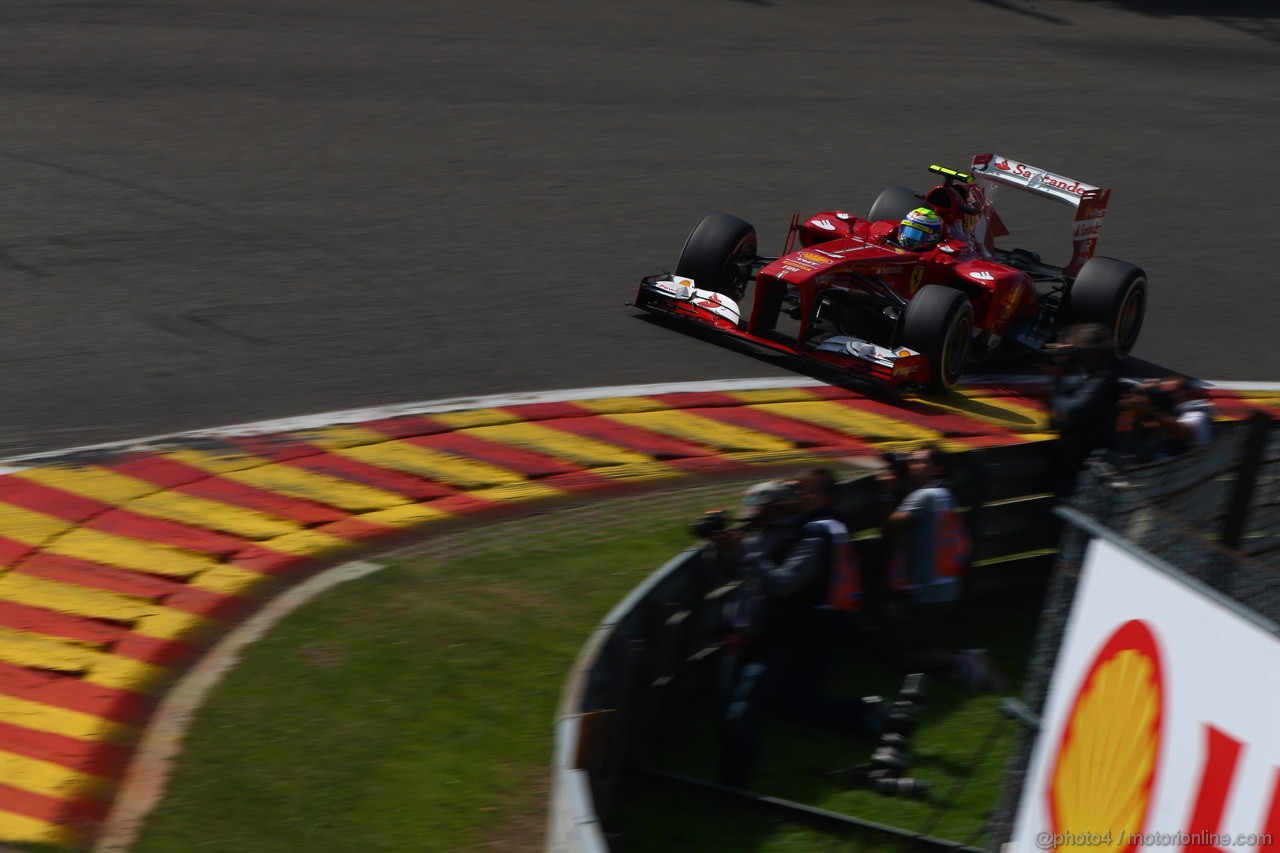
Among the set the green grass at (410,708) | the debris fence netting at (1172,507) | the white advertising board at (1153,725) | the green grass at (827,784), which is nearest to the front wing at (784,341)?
the green grass at (410,708)

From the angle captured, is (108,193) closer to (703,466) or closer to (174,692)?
(703,466)

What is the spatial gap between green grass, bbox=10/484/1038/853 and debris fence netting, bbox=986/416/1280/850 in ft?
4.26

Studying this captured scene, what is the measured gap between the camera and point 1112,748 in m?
4.46

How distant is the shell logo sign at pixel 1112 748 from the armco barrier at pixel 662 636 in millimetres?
1497

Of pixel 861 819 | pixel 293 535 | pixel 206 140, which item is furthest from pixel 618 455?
pixel 206 140

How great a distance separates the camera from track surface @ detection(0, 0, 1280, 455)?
10.6 meters

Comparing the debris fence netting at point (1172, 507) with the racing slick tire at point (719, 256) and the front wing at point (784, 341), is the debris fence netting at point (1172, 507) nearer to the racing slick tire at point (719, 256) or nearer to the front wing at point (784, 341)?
the front wing at point (784, 341)

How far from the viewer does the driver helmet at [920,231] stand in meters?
11.4

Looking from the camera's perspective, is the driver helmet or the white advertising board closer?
the white advertising board

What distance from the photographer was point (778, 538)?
6559 mm

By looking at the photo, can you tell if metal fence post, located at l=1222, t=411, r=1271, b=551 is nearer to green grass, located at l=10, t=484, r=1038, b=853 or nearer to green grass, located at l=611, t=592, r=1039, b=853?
green grass, located at l=611, t=592, r=1039, b=853

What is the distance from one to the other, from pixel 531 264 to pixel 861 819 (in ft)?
23.8

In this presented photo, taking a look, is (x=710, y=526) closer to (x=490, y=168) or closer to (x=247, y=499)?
(x=247, y=499)

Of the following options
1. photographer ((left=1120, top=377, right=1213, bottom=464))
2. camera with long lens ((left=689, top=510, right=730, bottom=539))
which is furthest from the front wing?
camera with long lens ((left=689, top=510, right=730, bottom=539))
